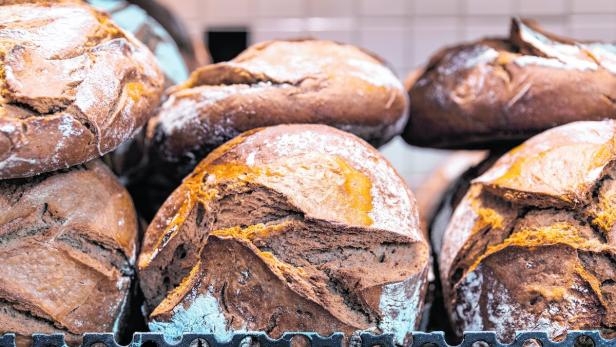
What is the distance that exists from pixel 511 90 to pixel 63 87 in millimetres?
805

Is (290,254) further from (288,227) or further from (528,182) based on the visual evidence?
(528,182)

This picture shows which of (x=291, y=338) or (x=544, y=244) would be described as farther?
(x=544, y=244)

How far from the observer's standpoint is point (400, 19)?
2.74 m

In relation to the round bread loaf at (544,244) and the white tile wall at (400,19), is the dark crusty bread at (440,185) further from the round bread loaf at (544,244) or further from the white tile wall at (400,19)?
the white tile wall at (400,19)

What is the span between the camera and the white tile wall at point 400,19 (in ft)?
8.88

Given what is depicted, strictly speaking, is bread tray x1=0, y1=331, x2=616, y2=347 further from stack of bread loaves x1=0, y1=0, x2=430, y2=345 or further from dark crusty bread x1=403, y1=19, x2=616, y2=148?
dark crusty bread x1=403, y1=19, x2=616, y2=148

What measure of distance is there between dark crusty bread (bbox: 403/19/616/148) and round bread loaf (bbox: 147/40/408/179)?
10cm

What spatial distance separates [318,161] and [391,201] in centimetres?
14

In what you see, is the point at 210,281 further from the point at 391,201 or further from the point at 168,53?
the point at 168,53

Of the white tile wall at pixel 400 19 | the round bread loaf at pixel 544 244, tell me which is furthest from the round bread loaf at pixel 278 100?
the white tile wall at pixel 400 19

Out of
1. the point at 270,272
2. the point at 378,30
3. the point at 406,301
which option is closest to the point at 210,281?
the point at 270,272

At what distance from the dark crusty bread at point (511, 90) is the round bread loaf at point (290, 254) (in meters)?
0.33

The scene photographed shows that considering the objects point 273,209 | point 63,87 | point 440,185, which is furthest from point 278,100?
point 440,185

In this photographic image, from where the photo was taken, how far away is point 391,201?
104 cm
